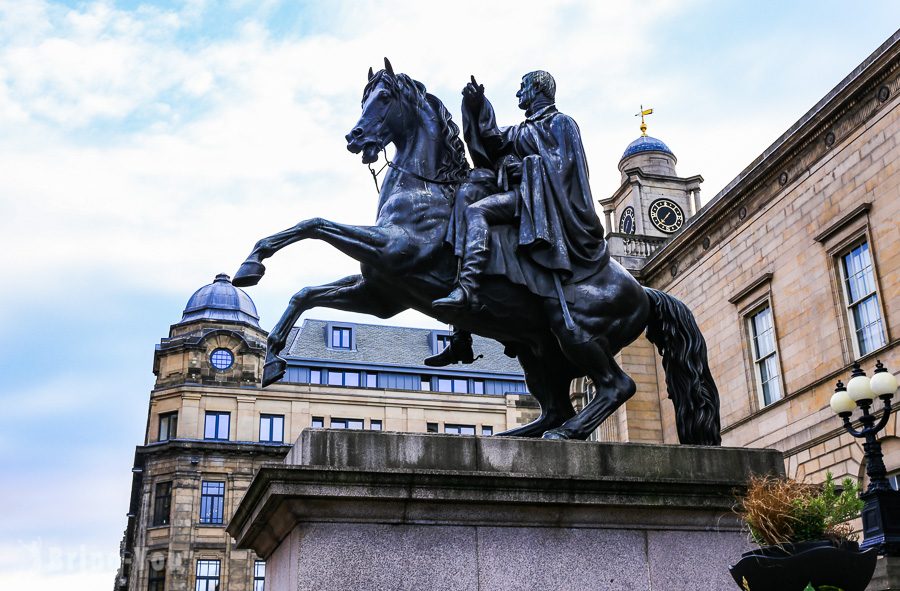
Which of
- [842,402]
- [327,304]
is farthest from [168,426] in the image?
[327,304]

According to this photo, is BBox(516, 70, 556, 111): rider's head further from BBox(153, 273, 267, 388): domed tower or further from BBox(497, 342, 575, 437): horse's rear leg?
BBox(153, 273, 267, 388): domed tower

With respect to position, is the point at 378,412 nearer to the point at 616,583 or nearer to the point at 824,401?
the point at 824,401

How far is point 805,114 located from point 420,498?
2346cm

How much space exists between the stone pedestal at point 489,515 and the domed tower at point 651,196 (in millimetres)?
41805

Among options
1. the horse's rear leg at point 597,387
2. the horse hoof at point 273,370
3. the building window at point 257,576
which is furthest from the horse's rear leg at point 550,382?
the building window at point 257,576

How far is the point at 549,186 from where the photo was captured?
8898 millimetres

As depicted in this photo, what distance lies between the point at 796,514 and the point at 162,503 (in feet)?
178

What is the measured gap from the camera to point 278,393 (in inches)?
2304

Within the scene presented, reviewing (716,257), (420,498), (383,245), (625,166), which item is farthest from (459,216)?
(625,166)

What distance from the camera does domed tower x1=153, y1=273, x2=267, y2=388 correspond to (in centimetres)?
5903

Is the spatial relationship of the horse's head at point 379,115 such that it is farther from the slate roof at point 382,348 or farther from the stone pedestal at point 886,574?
the slate roof at point 382,348

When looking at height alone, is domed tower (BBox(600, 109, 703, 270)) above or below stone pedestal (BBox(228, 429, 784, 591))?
above

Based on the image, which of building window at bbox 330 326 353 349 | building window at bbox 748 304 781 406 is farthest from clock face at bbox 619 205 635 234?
building window at bbox 748 304 781 406

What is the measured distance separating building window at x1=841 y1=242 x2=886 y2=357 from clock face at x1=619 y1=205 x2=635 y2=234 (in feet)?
81.2
